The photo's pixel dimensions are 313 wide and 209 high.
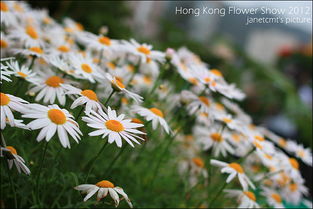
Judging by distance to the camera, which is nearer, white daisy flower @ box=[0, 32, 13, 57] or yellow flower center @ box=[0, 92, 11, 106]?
yellow flower center @ box=[0, 92, 11, 106]

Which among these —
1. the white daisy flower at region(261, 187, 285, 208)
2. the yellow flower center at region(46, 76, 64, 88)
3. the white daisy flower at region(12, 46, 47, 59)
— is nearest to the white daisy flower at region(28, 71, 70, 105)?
the yellow flower center at region(46, 76, 64, 88)

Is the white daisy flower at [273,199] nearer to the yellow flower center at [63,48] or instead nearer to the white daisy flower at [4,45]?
the yellow flower center at [63,48]

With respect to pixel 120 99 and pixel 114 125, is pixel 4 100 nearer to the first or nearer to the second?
pixel 114 125

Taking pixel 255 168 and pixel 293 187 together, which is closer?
pixel 293 187

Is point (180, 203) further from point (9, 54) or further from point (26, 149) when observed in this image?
point (9, 54)

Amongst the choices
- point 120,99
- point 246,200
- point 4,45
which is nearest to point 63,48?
point 4,45

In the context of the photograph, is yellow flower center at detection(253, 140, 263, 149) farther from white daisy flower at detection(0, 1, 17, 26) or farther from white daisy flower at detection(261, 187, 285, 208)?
white daisy flower at detection(0, 1, 17, 26)

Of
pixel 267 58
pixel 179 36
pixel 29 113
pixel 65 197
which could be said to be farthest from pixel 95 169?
pixel 267 58
